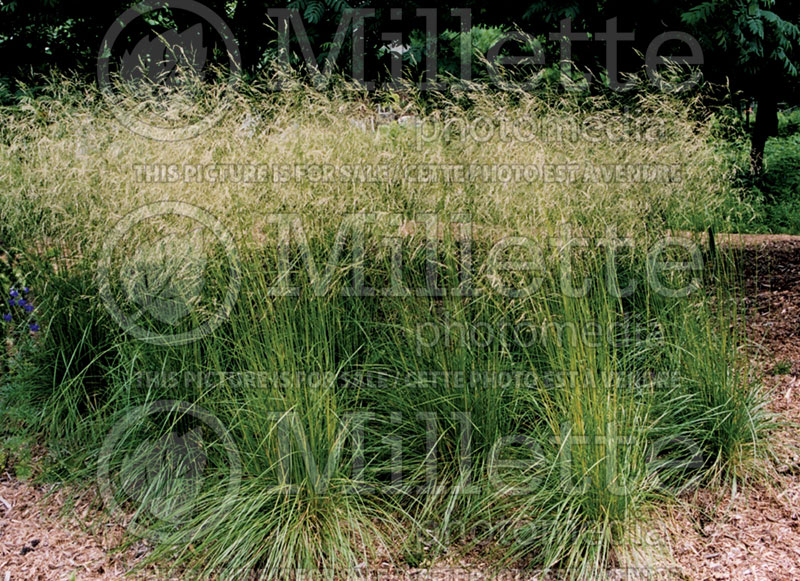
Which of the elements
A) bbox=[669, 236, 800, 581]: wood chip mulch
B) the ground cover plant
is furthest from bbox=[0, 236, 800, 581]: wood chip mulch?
the ground cover plant

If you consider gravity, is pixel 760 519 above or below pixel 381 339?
below

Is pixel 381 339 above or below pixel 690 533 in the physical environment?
above

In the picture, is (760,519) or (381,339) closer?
(760,519)

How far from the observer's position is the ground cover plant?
2693 mm

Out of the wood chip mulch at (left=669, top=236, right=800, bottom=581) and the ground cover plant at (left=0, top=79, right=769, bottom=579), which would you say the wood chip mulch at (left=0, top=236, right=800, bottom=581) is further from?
the ground cover plant at (left=0, top=79, right=769, bottom=579)

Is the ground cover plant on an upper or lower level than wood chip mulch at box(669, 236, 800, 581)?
upper

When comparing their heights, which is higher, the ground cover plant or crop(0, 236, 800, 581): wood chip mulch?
the ground cover plant

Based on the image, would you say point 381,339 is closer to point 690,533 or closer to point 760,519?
point 690,533

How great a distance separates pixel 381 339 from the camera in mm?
3273

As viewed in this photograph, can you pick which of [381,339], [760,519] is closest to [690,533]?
[760,519]

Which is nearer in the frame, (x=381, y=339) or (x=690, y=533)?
(x=690, y=533)

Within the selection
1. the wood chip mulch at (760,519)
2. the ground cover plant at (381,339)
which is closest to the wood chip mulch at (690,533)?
the wood chip mulch at (760,519)

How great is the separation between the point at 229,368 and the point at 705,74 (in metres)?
4.71

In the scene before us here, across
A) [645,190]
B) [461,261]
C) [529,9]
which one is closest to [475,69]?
[529,9]
